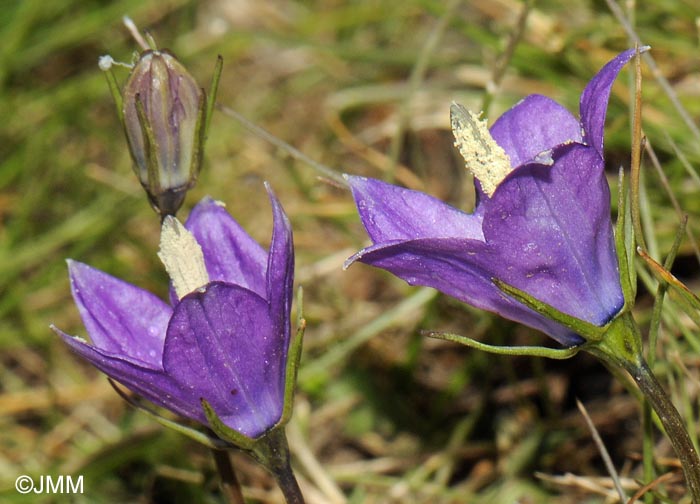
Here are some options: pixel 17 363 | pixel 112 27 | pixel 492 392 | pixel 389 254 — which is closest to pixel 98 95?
pixel 112 27

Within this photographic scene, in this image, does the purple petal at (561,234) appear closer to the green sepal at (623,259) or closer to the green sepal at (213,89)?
the green sepal at (623,259)

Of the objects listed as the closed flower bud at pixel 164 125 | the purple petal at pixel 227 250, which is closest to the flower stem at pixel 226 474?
the purple petal at pixel 227 250

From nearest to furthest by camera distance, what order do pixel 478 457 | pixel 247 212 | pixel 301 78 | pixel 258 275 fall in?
pixel 258 275 < pixel 478 457 < pixel 247 212 < pixel 301 78

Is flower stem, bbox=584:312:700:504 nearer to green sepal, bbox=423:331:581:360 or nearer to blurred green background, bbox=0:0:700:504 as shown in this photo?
green sepal, bbox=423:331:581:360

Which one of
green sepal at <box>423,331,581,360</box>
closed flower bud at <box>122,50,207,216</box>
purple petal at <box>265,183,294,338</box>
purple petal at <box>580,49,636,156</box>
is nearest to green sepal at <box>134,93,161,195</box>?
closed flower bud at <box>122,50,207,216</box>

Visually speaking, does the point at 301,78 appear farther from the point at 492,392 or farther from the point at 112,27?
the point at 492,392
